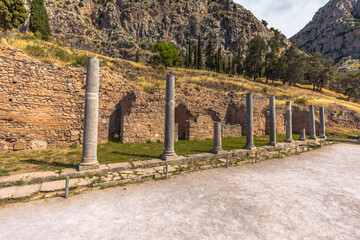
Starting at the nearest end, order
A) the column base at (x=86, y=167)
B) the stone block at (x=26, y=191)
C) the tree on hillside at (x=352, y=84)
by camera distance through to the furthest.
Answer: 1. the stone block at (x=26, y=191)
2. the column base at (x=86, y=167)
3. the tree on hillside at (x=352, y=84)

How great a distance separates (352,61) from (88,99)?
132m

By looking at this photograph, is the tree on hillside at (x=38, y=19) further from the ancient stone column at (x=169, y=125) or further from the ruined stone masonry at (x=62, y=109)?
the ancient stone column at (x=169, y=125)

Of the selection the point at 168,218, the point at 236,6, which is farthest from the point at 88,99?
the point at 236,6

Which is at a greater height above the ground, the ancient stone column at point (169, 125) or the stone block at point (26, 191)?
the ancient stone column at point (169, 125)

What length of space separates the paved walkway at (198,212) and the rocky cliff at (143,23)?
64.3 m

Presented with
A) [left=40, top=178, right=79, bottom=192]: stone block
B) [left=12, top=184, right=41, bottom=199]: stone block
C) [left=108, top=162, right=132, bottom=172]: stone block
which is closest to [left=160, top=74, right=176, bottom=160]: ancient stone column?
[left=108, top=162, right=132, bottom=172]: stone block

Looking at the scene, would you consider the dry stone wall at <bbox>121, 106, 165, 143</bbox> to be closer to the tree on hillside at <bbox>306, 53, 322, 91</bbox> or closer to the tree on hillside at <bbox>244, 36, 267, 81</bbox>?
the tree on hillside at <bbox>244, 36, 267, 81</bbox>

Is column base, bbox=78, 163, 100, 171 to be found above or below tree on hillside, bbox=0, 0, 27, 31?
below

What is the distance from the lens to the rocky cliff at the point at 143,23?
61.5 meters

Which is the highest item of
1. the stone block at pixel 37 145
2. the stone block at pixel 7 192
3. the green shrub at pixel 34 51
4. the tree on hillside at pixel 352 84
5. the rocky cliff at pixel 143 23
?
the rocky cliff at pixel 143 23

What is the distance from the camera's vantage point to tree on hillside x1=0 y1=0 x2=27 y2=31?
23737mm

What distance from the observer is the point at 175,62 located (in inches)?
2393

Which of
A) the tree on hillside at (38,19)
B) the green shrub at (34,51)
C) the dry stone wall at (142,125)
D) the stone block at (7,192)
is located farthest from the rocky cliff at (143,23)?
the stone block at (7,192)

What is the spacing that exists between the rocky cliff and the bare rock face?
69.1 ft
